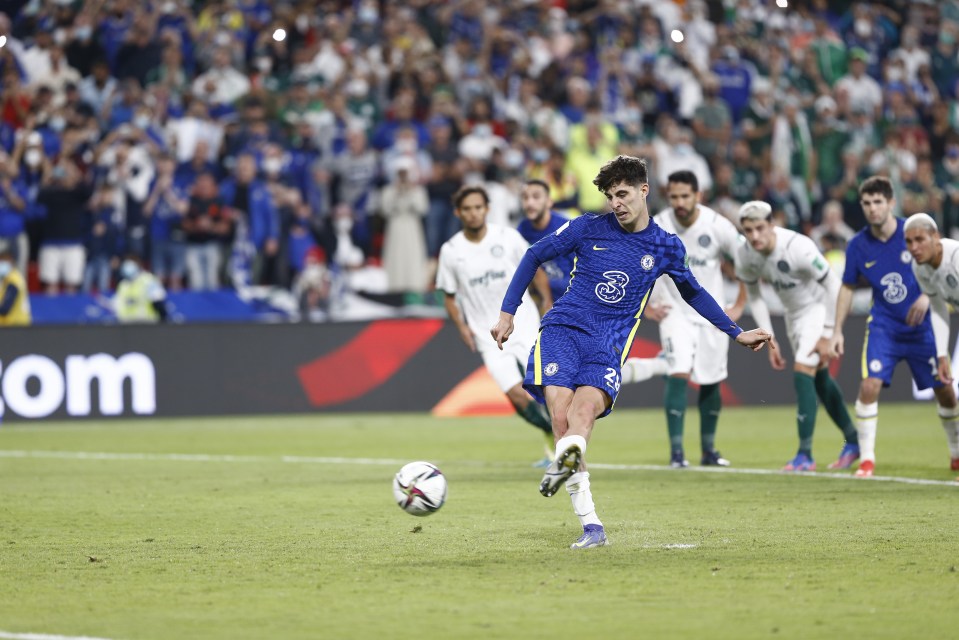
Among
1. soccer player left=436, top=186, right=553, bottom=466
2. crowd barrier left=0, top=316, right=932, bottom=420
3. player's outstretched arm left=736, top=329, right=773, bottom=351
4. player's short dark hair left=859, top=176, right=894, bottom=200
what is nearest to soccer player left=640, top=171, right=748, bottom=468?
soccer player left=436, top=186, right=553, bottom=466

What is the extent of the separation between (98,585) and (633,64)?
1882cm

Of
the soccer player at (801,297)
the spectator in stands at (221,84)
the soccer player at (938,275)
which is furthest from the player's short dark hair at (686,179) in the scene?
the spectator in stands at (221,84)

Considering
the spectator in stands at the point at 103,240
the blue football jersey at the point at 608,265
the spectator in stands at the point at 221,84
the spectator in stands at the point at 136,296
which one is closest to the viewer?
the blue football jersey at the point at 608,265

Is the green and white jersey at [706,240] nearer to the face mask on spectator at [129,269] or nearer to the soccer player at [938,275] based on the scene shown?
the soccer player at [938,275]

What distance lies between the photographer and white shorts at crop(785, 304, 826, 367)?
13.2 meters

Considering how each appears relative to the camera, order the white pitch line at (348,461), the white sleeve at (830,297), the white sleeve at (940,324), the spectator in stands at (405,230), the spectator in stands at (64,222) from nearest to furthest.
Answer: the white sleeve at (940,324), the white pitch line at (348,461), the white sleeve at (830,297), the spectator in stands at (64,222), the spectator in stands at (405,230)

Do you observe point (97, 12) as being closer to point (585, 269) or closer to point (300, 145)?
point (300, 145)

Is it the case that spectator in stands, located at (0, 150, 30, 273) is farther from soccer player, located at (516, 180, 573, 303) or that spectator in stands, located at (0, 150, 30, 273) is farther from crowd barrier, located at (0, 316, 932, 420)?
soccer player, located at (516, 180, 573, 303)

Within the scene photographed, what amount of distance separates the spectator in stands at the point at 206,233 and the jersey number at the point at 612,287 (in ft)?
42.4

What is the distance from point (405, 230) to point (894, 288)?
32.9ft

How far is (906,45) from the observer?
1039 inches

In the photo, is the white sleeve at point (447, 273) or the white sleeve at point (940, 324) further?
the white sleeve at point (447, 273)

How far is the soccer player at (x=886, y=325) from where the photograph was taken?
1230 cm

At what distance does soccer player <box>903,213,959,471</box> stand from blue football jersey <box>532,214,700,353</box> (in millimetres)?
3129
